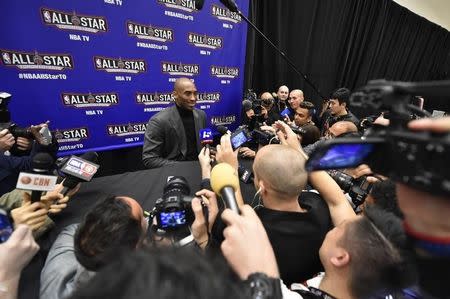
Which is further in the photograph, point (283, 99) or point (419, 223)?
point (283, 99)

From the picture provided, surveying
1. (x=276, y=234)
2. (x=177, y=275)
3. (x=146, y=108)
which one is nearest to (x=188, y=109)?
(x=146, y=108)

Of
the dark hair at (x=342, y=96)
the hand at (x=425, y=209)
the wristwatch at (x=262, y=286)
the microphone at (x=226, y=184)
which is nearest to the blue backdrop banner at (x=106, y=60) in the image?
the dark hair at (x=342, y=96)

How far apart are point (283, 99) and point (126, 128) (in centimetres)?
228

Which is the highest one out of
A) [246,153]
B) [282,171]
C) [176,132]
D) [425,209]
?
[425,209]

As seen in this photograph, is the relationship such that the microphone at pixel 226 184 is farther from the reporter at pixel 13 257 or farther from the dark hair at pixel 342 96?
the dark hair at pixel 342 96

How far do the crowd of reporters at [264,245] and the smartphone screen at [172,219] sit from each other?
0.12ft

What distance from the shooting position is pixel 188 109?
7.85ft

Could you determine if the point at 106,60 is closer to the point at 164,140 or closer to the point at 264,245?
the point at 164,140

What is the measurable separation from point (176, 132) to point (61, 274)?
158cm

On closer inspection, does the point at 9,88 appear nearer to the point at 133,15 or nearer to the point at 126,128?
the point at 126,128

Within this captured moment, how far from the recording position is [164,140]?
7.45 ft

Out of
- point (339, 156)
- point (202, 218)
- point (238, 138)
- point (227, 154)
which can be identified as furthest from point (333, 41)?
point (339, 156)

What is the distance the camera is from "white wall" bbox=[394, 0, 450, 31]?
17.2ft

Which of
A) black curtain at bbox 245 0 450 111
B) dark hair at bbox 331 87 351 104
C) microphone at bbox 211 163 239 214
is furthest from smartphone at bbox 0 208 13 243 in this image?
black curtain at bbox 245 0 450 111
